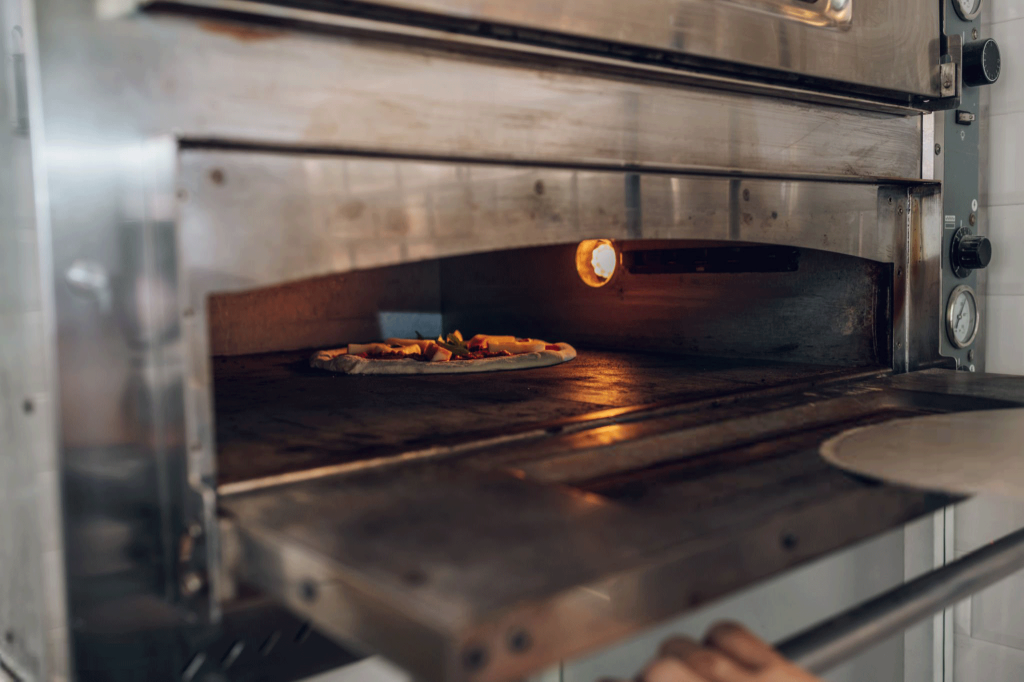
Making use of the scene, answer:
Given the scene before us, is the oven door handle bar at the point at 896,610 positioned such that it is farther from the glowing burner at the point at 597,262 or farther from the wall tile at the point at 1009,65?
the wall tile at the point at 1009,65

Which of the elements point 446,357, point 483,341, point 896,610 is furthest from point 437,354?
point 896,610

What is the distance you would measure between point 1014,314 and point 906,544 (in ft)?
1.92

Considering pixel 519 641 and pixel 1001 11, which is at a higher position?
pixel 1001 11

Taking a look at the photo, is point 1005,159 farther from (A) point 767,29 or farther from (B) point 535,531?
(B) point 535,531

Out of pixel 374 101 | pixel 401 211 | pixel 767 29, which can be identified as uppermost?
pixel 767 29

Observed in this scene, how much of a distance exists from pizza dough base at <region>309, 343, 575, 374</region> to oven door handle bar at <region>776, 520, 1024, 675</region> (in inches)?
40.2

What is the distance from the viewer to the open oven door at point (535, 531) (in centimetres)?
48

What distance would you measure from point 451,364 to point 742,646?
1.17 metres

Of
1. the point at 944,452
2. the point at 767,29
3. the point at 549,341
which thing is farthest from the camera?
the point at 549,341

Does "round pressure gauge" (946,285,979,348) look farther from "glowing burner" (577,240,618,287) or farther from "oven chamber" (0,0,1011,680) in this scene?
"glowing burner" (577,240,618,287)

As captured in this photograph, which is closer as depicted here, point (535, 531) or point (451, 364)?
point (535, 531)

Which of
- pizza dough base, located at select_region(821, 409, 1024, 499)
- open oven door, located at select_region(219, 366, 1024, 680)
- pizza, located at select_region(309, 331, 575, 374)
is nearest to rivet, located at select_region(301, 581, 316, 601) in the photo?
open oven door, located at select_region(219, 366, 1024, 680)

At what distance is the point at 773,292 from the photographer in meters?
1.66

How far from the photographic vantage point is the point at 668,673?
612 mm
